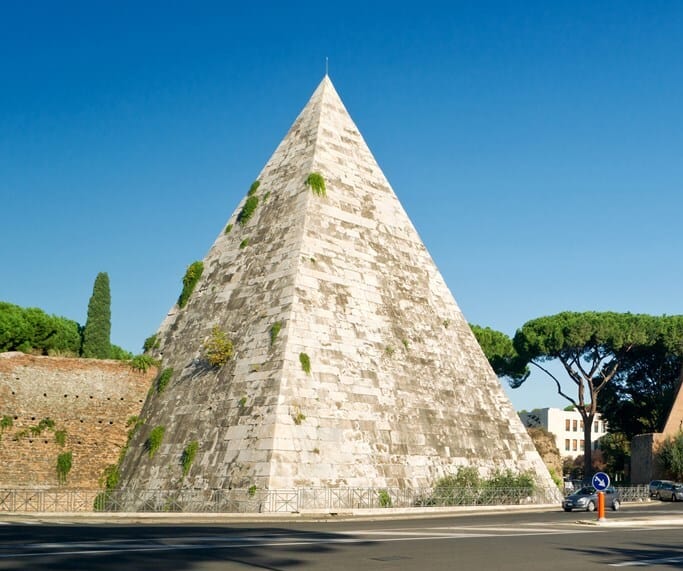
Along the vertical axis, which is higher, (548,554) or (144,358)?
(144,358)

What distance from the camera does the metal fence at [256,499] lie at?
20219 millimetres

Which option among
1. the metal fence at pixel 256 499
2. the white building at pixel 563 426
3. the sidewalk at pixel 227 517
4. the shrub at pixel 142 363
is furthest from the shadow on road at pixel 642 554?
the white building at pixel 563 426

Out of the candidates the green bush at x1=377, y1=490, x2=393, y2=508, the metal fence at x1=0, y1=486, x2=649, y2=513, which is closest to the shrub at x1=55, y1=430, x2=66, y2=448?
the metal fence at x1=0, y1=486, x2=649, y2=513

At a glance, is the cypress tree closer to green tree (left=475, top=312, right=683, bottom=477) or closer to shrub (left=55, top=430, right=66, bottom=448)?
shrub (left=55, top=430, right=66, bottom=448)

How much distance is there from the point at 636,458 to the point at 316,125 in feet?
103

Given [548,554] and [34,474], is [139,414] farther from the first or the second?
[548,554]

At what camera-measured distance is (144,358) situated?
26922 millimetres

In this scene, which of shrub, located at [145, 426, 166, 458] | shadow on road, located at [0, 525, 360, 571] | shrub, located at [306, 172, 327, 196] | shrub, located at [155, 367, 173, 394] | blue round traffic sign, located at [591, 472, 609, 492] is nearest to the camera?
shadow on road, located at [0, 525, 360, 571]

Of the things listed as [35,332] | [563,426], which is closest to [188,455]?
[35,332]

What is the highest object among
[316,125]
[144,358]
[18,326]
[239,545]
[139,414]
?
[316,125]

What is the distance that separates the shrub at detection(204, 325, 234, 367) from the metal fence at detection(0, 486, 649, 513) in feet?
13.1

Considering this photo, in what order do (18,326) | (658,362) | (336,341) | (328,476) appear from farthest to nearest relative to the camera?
(658,362) → (18,326) → (336,341) → (328,476)

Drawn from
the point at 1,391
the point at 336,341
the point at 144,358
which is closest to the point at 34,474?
the point at 1,391

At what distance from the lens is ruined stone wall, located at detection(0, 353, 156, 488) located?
24438 mm
